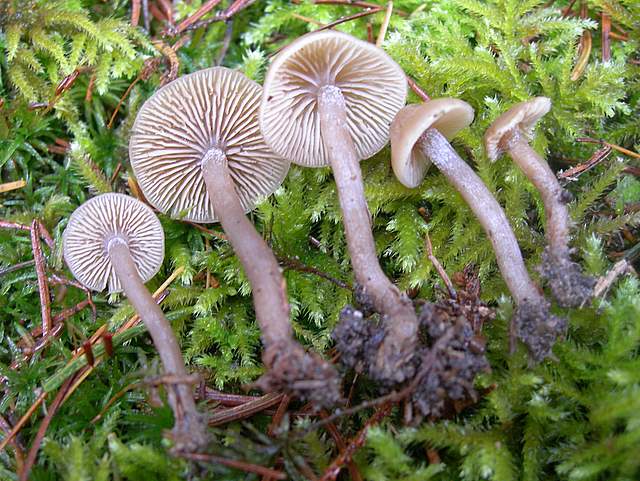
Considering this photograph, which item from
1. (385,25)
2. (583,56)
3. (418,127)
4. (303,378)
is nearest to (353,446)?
(303,378)

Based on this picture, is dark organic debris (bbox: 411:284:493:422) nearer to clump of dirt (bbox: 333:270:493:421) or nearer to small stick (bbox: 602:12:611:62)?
clump of dirt (bbox: 333:270:493:421)

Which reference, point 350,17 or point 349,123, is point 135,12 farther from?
point 349,123

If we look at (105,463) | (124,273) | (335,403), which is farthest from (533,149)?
(105,463)

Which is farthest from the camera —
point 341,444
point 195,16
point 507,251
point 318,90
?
point 195,16

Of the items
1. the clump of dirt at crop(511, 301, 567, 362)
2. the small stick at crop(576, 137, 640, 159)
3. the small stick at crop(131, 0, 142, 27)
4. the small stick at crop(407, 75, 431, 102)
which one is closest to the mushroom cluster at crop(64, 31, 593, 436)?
the clump of dirt at crop(511, 301, 567, 362)

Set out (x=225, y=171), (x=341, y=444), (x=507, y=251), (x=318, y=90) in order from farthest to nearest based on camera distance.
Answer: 1. (x=225, y=171)
2. (x=318, y=90)
3. (x=507, y=251)
4. (x=341, y=444)
